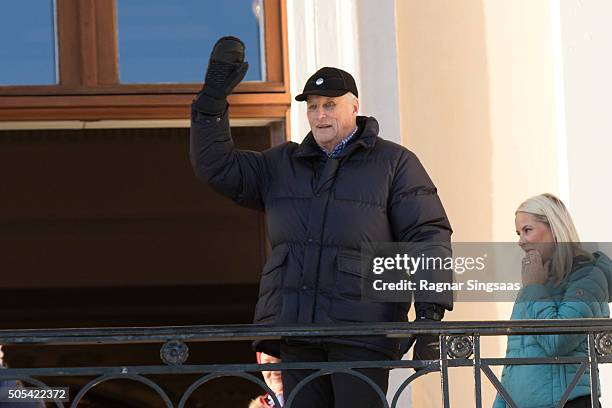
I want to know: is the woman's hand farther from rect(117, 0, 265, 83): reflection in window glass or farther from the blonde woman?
rect(117, 0, 265, 83): reflection in window glass

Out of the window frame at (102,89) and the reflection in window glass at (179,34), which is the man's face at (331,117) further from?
the reflection in window glass at (179,34)

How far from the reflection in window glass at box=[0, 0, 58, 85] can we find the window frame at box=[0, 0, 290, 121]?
2.1 inches

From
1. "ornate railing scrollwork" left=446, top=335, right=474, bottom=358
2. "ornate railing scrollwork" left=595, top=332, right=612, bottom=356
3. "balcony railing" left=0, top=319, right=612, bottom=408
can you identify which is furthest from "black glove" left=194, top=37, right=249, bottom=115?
"ornate railing scrollwork" left=595, top=332, right=612, bottom=356

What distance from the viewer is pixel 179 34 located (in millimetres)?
6746

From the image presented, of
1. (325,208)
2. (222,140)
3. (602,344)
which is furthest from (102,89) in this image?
(602,344)

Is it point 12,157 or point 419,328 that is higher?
point 12,157

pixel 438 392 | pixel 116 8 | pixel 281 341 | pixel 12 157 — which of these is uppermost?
pixel 116 8

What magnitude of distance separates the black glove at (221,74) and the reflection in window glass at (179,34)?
1622 mm

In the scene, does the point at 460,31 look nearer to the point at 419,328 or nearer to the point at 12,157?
the point at 419,328

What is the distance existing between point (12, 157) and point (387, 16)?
321 centimetres

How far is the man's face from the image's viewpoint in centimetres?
494

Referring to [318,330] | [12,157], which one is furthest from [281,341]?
[12,157]

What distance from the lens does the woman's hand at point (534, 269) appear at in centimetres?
493

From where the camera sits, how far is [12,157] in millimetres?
8648
